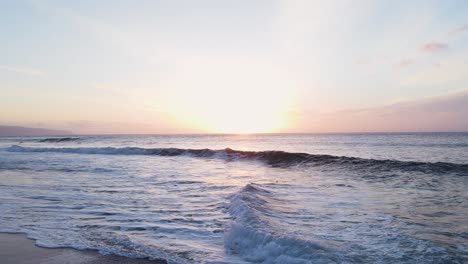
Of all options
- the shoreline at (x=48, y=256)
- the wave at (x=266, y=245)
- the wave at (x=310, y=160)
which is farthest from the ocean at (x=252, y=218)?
the wave at (x=310, y=160)

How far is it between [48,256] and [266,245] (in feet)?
11.5

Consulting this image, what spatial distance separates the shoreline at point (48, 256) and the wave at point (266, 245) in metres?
1.39

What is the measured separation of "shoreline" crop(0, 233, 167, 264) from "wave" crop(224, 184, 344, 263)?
1388 millimetres

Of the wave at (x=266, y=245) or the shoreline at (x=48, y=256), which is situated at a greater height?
the wave at (x=266, y=245)

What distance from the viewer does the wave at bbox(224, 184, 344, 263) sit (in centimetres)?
478

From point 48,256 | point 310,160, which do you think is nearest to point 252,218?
point 48,256

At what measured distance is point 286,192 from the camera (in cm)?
1067

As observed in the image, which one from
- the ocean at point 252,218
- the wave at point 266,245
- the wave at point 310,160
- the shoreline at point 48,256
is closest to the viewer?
the wave at point 266,245

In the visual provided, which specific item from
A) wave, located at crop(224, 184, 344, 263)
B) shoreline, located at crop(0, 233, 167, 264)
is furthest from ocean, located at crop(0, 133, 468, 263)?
shoreline, located at crop(0, 233, 167, 264)

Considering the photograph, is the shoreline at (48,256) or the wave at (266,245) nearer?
the wave at (266,245)

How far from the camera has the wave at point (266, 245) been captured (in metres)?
4.78

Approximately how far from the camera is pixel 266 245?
530cm

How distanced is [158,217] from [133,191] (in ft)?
12.9

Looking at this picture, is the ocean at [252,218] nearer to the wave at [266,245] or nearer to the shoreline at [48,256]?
the wave at [266,245]
